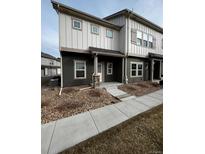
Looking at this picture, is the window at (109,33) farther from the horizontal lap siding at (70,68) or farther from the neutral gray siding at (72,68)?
the horizontal lap siding at (70,68)

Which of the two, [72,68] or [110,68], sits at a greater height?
[110,68]

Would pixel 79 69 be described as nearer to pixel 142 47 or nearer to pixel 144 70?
pixel 142 47

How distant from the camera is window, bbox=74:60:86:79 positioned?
853 cm

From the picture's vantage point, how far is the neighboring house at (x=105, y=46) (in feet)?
26.0

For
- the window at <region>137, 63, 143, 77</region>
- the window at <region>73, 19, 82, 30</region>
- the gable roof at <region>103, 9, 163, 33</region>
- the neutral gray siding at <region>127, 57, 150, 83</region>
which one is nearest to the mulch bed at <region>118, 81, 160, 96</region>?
the neutral gray siding at <region>127, 57, 150, 83</region>

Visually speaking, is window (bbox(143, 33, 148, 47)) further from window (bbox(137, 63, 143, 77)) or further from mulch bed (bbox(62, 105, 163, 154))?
mulch bed (bbox(62, 105, 163, 154))

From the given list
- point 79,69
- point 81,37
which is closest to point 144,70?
point 79,69

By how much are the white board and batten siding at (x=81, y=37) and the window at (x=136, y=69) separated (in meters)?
2.94

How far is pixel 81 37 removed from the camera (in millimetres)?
8367

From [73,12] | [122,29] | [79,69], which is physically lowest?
[79,69]

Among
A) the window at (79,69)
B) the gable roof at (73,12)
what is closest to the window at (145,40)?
the gable roof at (73,12)

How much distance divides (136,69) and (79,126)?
9544 millimetres
